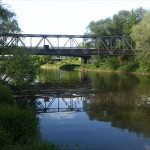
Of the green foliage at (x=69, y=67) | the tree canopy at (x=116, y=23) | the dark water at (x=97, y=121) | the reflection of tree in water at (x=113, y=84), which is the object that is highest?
the tree canopy at (x=116, y=23)

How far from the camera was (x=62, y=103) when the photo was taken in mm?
36781

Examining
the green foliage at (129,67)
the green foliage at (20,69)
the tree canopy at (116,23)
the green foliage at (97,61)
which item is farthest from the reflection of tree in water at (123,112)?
the green foliage at (97,61)

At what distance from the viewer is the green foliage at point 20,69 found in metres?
40.5

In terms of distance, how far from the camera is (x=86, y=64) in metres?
113

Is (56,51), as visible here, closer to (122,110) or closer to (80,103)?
(80,103)

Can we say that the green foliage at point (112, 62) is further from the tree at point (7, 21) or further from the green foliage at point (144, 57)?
the tree at point (7, 21)

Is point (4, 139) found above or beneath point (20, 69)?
beneath

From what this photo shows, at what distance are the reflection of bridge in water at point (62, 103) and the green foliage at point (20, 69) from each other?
2993mm

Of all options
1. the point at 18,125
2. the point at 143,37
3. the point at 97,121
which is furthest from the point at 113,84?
the point at 18,125

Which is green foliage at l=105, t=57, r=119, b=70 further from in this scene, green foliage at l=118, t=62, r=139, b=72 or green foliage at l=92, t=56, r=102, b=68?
green foliage at l=92, t=56, r=102, b=68

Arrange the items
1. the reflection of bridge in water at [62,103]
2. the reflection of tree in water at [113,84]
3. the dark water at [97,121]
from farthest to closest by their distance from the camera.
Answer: the reflection of tree in water at [113,84]
the reflection of bridge in water at [62,103]
the dark water at [97,121]

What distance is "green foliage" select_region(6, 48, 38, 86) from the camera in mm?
40531

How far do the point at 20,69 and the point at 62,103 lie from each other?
22.6 ft

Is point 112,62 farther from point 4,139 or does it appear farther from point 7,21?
point 4,139
